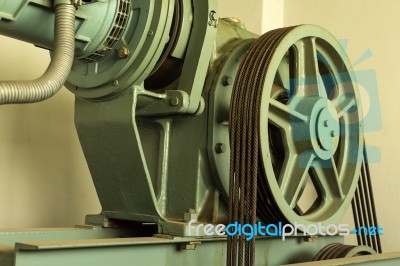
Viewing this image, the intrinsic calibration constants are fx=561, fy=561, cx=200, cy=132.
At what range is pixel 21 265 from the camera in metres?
1.18

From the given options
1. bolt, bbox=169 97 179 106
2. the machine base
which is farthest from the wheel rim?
bolt, bbox=169 97 179 106

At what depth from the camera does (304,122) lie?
6.02 feet

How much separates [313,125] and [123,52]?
675 millimetres

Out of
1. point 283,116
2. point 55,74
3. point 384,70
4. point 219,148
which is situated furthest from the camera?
point 384,70

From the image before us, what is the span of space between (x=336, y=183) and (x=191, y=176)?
23.0 inches

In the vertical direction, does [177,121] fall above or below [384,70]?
below

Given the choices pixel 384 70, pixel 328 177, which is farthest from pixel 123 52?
pixel 384 70

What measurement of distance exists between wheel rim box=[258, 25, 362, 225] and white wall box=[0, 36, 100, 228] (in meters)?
1.03

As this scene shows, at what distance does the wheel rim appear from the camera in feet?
5.73

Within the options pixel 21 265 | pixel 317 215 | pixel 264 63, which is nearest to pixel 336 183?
pixel 317 215

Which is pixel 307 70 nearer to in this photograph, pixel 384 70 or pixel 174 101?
pixel 174 101

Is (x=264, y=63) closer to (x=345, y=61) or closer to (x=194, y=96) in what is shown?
(x=194, y=96)

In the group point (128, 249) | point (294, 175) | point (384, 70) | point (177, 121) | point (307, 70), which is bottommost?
point (128, 249)

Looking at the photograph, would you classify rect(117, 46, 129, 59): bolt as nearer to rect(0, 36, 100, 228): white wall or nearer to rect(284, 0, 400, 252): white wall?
rect(0, 36, 100, 228): white wall
